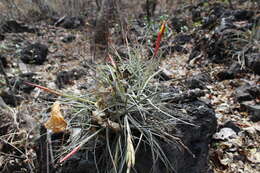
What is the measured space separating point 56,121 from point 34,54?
4028 mm

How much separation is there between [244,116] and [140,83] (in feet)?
4.60

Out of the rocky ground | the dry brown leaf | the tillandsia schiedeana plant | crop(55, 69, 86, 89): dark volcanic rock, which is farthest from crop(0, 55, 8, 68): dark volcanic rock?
the dry brown leaf

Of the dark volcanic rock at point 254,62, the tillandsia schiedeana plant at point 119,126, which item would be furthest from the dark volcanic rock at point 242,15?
the tillandsia schiedeana plant at point 119,126

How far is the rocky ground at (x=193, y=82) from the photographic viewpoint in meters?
1.57

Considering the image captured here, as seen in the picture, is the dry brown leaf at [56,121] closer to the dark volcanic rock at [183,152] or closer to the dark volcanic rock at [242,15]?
the dark volcanic rock at [183,152]

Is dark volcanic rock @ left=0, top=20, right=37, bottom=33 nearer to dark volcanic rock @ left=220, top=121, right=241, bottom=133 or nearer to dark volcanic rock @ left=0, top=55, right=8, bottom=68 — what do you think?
dark volcanic rock @ left=0, top=55, right=8, bottom=68

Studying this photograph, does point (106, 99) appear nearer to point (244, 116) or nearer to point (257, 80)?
point (244, 116)

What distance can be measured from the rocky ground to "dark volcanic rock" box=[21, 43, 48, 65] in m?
0.02

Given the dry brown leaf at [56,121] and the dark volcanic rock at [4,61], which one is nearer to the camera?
the dry brown leaf at [56,121]

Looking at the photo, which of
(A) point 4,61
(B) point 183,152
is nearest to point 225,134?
(B) point 183,152

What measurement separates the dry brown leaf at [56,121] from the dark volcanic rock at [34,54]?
12.6 feet

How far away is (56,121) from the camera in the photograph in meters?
1.11

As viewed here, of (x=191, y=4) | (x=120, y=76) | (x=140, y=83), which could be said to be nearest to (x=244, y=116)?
→ (x=140, y=83)

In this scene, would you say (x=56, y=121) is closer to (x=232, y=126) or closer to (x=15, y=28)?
(x=232, y=126)
